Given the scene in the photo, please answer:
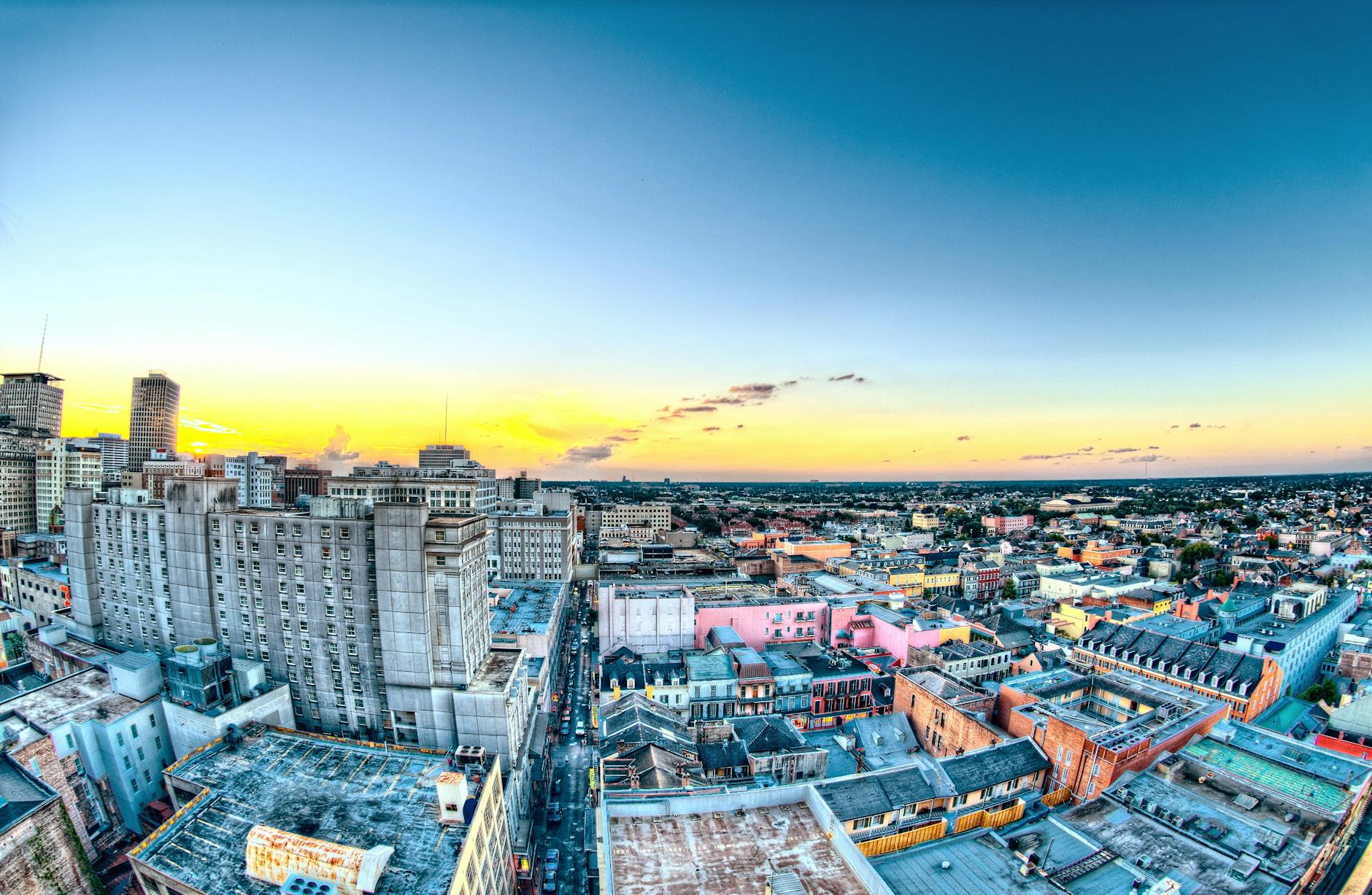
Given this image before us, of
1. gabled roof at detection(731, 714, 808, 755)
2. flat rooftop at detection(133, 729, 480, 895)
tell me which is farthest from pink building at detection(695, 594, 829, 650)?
flat rooftop at detection(133, 729, 480, 895)

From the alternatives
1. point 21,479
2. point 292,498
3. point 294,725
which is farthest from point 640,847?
point 292,498

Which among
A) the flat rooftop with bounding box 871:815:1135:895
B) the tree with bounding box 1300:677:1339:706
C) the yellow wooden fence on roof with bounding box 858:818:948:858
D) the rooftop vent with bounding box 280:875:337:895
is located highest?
the rooftop vent with bounding box 280:875:337:895

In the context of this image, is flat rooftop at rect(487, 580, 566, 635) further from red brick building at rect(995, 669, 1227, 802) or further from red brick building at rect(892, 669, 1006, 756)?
red brick building at rect(995, 669, 1227, 802)

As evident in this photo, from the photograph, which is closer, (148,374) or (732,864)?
(732,864)

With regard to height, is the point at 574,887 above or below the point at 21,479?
→ below

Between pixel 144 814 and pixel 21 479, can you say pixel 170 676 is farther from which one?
pixel 21 479

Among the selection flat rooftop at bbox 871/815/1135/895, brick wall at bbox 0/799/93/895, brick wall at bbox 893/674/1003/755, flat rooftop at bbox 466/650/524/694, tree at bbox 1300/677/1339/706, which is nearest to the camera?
brick wall at bbox 0/799/93/895

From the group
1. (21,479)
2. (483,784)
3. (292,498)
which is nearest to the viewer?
(483,784)
